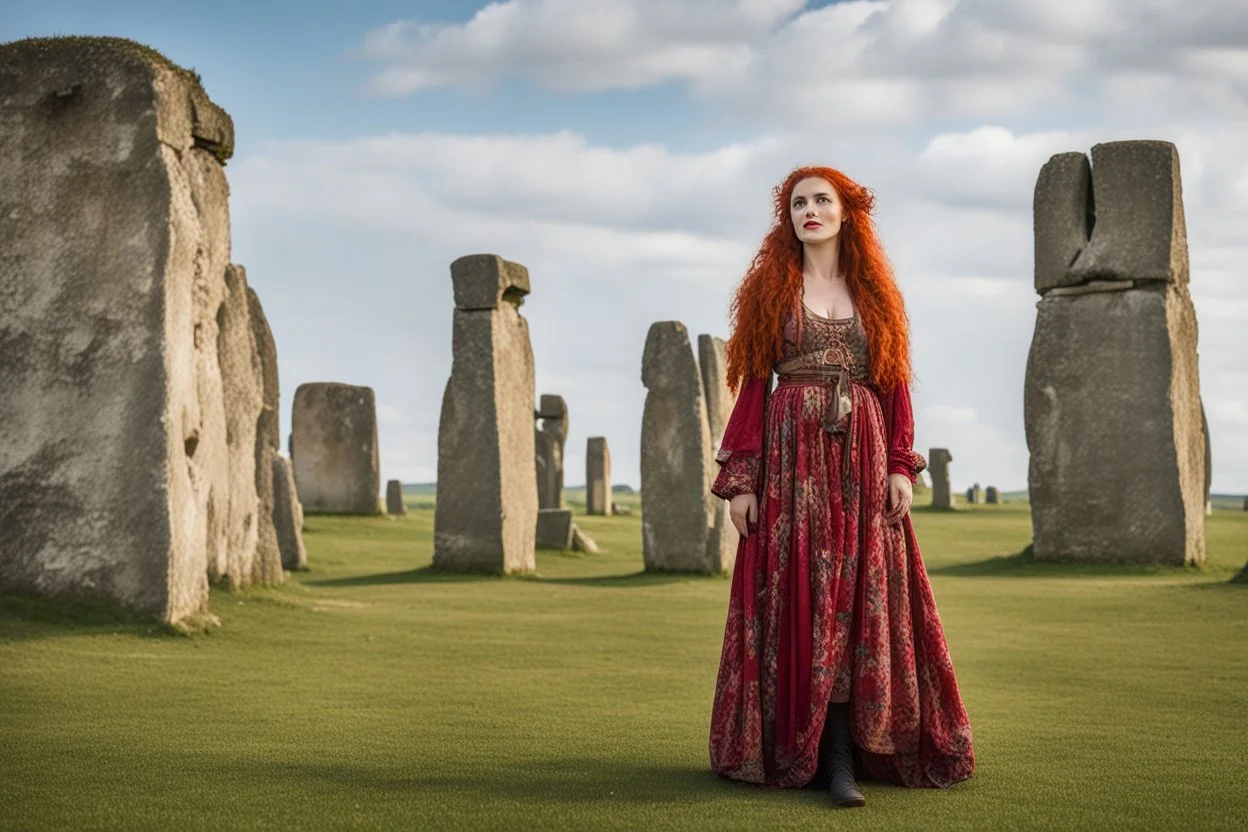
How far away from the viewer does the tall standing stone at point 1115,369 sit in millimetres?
17031

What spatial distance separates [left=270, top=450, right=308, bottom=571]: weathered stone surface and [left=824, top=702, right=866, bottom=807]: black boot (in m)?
11.6

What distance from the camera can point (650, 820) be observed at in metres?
4.84

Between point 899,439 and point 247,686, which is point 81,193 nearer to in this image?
point 247,686

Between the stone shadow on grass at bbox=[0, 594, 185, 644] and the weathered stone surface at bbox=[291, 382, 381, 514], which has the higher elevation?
the weathered stone surface at bbox=[291, 382, 381, 514]

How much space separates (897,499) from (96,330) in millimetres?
5970

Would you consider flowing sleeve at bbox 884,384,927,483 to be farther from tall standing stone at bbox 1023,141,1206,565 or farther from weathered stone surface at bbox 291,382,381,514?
weathered stone surface at bbox 291,382,381,514

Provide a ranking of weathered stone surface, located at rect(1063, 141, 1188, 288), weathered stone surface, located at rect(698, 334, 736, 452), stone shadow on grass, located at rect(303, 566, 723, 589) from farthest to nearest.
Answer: weathered stone surface, located at rect(698, 334, 736, 452) < weathered stone surface, located at rect(1063, 141, 1188, 288) < stone shadow on grass, located at rect(303, 566, 723, 589)

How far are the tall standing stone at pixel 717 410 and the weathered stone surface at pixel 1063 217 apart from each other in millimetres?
4037

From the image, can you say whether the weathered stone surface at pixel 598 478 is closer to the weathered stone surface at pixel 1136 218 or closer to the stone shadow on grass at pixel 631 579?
the stone shadow on grass at pixel 631 579

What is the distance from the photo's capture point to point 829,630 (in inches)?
214

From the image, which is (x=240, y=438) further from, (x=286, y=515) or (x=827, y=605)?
(x=827, y=605)

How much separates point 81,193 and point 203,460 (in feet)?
6.68

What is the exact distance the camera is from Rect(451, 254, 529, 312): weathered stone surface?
17000 mm

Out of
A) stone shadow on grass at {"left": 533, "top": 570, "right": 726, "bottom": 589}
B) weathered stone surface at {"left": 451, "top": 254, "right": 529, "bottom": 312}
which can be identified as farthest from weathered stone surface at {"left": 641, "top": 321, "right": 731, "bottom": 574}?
weathered stone surface at {"left": 451, "top": 254, "right": 529, "bottom": 312}
